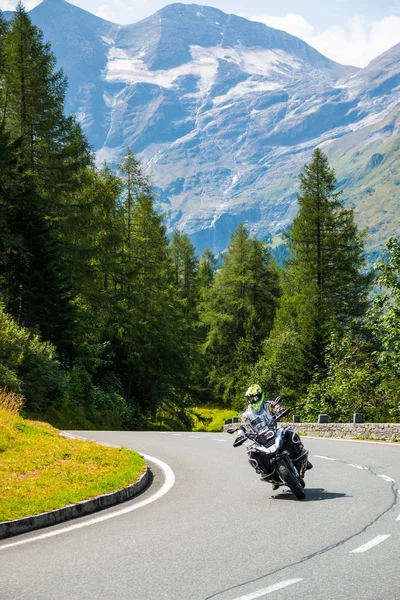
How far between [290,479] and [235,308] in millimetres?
48142

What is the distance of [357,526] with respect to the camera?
8.66m

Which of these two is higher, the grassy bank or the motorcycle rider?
the motorcycle rider

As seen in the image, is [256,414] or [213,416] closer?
[256,414]

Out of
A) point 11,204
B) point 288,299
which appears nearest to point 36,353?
point 11,204

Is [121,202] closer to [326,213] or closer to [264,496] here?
[326,213]

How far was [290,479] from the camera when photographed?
10.6 m

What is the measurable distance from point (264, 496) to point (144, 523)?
9.26ft

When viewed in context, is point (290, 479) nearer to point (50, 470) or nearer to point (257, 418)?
point (257, 418)

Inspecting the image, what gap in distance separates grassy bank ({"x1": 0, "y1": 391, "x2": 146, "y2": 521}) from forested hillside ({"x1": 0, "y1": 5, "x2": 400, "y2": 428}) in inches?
322

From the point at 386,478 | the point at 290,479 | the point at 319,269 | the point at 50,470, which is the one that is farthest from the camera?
the point at 319,269

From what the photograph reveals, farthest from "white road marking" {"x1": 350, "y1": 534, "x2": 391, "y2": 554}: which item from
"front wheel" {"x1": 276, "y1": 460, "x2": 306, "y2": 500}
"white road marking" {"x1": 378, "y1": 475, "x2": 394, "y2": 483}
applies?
"white road marking" {"x1": 378, "y1": 475, "x2": 394, "y2": 483}

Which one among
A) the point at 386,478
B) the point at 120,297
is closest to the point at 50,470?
the point at 386,478

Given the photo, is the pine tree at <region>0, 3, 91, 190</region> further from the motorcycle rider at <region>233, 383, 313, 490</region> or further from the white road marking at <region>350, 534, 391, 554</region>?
the white road marking at <region>350, 534, 391, 554</region>

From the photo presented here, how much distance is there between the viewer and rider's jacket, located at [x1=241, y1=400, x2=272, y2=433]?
11.3 metres
